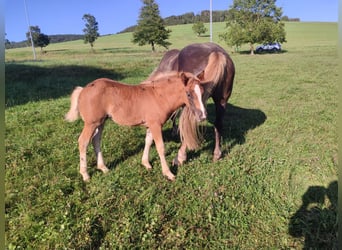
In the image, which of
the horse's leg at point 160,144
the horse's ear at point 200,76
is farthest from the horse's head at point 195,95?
the horse's leg at point 160,144

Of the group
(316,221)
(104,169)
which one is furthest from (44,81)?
(316,221)

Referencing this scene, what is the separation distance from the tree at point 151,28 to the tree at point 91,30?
1466cm

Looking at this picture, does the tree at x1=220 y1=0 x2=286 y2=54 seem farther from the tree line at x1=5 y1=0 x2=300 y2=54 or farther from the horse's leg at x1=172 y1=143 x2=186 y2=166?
the horse's leg at x1=172 y1=143 x2=186 y2=166

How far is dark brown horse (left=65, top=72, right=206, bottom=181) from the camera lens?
3939mm

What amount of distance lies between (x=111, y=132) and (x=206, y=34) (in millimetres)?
72520

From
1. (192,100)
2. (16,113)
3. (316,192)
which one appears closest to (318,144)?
(316,192)

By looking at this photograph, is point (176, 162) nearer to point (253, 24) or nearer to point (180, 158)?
point (180, 158)

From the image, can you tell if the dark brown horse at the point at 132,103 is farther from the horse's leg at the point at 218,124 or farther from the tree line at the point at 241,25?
the tree line at the point at 241,25

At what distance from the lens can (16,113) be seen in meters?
7.11

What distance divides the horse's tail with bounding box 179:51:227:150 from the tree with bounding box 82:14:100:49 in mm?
59191

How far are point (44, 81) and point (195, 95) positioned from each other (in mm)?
10163

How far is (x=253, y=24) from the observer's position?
146 ft

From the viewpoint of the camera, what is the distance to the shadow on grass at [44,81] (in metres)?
9.30

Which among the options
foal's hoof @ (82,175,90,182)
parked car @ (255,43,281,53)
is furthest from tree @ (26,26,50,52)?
foal's hoof @ (82,175,90,182)
